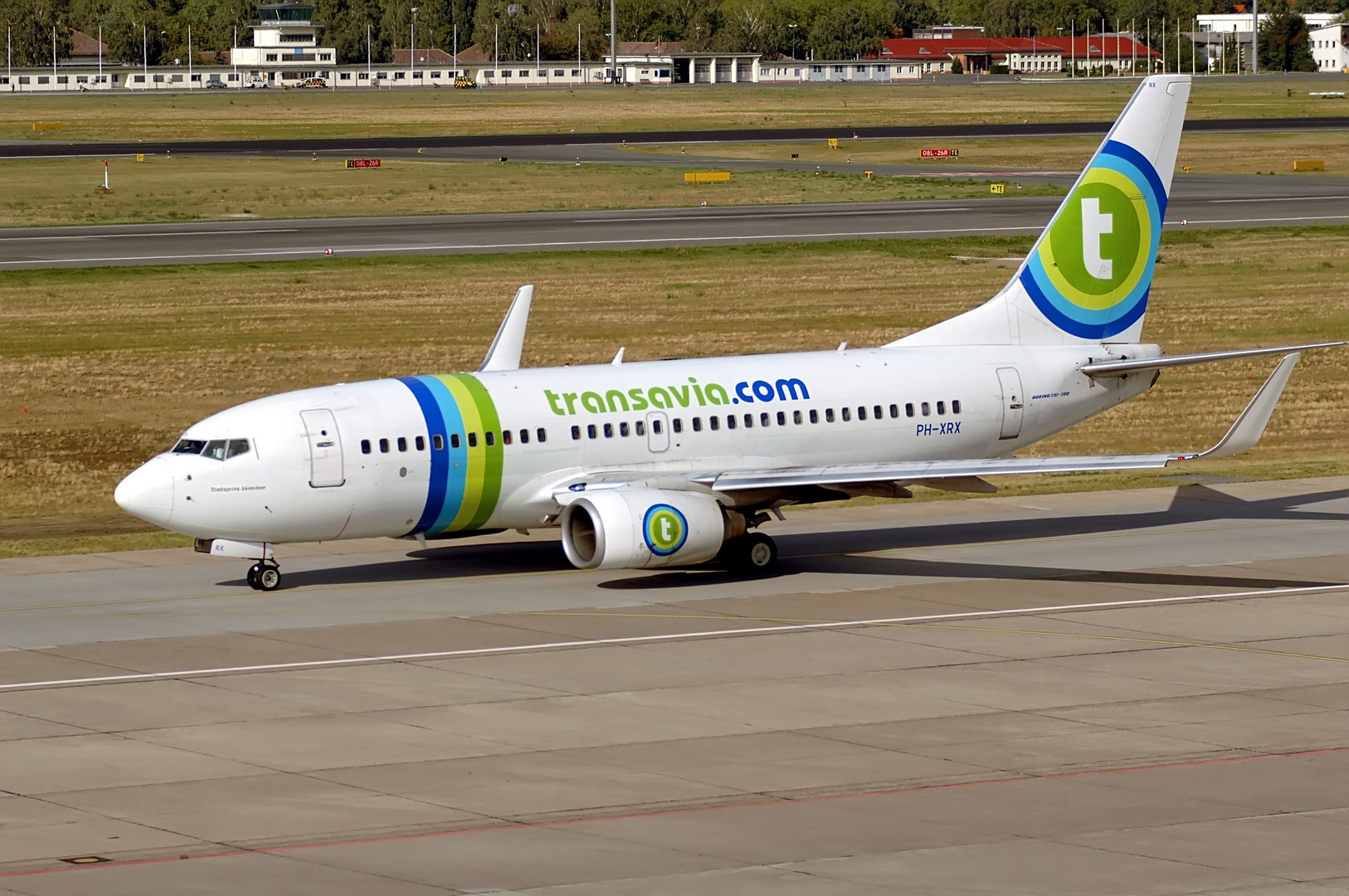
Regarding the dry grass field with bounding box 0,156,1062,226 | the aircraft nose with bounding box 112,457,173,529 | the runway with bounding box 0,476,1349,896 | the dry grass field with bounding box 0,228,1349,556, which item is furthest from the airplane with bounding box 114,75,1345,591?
the dry grass field with bounding box 0,156,1062,226

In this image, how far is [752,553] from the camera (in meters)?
37.4

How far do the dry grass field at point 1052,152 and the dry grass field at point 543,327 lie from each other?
38123mm

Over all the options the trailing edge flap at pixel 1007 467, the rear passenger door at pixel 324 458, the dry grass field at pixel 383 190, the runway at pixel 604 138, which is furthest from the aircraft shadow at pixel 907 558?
the runway at pixel 604 138

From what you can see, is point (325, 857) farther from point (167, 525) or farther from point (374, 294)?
point (374, 294)

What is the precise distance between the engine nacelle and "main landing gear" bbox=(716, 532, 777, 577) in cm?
127

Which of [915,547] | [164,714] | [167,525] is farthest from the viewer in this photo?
[915,547]

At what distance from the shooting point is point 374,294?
76.1 m

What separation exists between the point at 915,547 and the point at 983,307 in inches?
207

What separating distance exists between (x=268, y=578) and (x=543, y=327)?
33.9 meters

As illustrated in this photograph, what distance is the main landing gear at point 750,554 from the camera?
3741cm

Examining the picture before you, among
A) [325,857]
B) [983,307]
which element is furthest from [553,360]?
[325,857]

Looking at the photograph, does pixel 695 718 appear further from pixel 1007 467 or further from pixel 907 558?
pixel 907 558

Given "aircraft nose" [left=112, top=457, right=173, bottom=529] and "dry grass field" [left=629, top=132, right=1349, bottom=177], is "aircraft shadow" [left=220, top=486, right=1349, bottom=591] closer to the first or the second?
"aircraft nose" [left=112, top=457, right=173, bottom=529]

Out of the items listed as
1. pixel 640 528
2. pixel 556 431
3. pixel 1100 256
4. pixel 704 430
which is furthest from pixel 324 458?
pixel 1100 256
